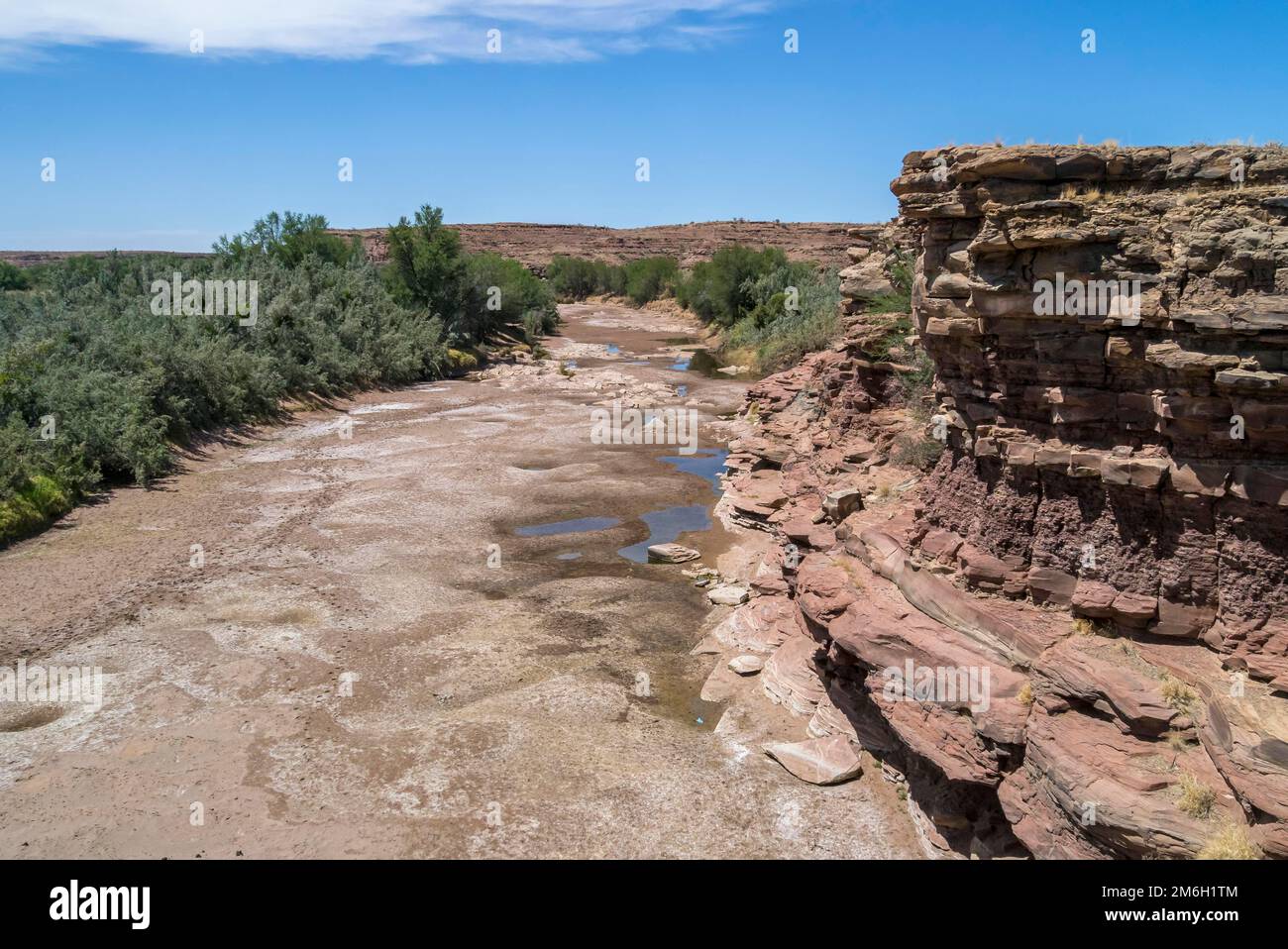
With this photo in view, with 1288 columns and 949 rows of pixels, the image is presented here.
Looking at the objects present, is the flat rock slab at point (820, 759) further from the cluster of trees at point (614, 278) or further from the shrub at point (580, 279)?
the shrub at point (580, 279)

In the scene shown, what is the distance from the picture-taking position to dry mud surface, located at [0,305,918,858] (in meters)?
8.02

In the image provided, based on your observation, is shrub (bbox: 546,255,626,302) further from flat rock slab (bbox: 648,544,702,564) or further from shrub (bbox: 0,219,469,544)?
flat rock slab (bbox: 648,544,702,564)

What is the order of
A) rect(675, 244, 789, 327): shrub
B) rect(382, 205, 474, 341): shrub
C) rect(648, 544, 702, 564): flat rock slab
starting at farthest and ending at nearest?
rect(675, 244, 789, 327): shrub → rect(382, 205, 474, 341): shrub → rect(648, 544, 702, 564): flat rock slab

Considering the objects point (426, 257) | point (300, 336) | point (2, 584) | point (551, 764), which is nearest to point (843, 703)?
point (551, 764)

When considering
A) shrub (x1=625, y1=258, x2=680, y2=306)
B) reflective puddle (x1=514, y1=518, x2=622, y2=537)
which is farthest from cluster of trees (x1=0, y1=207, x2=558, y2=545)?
shrub (x1=625, y1=258, x2=680, y2=306)

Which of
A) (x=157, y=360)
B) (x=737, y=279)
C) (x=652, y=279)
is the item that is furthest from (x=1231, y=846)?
(x=652, y=279)
